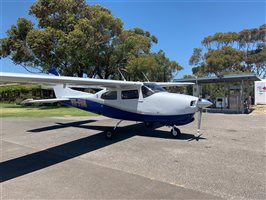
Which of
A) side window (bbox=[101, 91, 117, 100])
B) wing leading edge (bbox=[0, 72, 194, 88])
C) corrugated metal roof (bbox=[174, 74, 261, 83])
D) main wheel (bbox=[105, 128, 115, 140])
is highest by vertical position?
corrugated metal roof (bbox=[174, 74, 261, 83])

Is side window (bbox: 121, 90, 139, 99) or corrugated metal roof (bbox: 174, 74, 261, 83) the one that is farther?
corrugated metal roof (bbox: 174, 74, 261, 83)

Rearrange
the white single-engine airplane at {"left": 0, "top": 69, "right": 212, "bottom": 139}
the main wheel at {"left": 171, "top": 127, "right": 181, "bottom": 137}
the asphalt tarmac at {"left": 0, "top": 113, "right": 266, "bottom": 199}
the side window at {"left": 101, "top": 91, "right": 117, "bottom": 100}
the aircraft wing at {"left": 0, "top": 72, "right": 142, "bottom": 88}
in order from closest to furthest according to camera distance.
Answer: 1. the asphalt tarmac at {"left": 0, "top": 113, "right": 266, "bottom": 199}
2. the aircraft wing at {"left": 0, "top": 72, "right": 142, "bottom": 88}
3. the white single-engine airplane at {"left": 0, "top": 69, "right": 212, "bottom": 139}
4. the main wheel at {"left": 171, "top": 127, "right": 181, "bottom": 137}
5. the side window at {"left": 101, "top": 91, "right": 117, "bottom": 100}

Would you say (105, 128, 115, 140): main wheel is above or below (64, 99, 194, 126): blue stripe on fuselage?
below

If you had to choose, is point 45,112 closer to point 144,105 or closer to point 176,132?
point 144,105

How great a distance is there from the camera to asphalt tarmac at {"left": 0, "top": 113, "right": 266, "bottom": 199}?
4352mm

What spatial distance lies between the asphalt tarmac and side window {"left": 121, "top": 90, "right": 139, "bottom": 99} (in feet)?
5.42

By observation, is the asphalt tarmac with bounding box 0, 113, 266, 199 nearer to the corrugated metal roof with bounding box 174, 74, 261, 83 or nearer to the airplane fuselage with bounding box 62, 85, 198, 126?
the airplane fuselage with bounding box 62, 85, 198, 126

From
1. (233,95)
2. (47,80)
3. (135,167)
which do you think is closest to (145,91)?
(47,80)

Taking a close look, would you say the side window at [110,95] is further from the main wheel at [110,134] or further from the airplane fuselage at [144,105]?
the main wheel at [110,134]

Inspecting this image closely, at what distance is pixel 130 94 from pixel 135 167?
450 cm

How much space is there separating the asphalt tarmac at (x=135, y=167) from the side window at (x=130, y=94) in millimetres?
1653

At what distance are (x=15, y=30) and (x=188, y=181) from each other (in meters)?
32.4

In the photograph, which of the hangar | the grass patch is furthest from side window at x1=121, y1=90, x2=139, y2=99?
the hangar

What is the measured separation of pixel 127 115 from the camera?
991 centimetres
